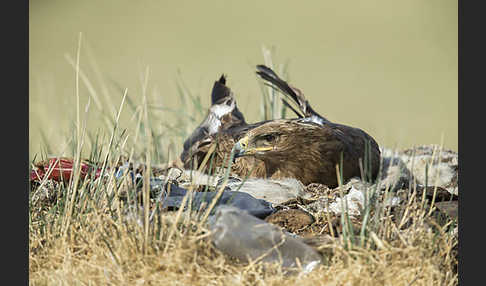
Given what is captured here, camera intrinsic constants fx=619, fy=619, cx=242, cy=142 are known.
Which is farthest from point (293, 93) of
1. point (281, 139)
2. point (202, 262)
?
point (202, 262)

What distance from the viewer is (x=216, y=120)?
14.0ft

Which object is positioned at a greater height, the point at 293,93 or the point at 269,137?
the point at 293,93

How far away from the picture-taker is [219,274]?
2.22 meters

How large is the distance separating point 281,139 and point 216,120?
3.17 feet

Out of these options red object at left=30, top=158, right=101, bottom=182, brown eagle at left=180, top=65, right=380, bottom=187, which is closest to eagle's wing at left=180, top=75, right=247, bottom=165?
brown eagle at left=180, top=65, right=380, bottom=187

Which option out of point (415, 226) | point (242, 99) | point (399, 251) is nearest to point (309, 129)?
point (415, 226)

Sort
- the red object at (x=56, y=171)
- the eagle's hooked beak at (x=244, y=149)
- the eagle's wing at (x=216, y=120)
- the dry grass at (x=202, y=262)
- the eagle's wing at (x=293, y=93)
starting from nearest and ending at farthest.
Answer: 1. the dry grass at (x=202, y=262)
2. the red object at (x=56, y=171)
3. the eagle's hooked beak at (x=244, y=149)
4. the eagle's wing at (x=293, y=93)
5. the eagle's wing at (x=216, y=120)

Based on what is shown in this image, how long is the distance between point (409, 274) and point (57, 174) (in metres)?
1.82

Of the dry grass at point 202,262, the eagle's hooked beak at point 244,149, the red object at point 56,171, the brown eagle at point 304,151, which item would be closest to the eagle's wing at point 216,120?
the brown eagle at point 304,151

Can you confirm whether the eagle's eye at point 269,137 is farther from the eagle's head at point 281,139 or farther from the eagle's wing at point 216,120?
the eagle's wing at point 216,120

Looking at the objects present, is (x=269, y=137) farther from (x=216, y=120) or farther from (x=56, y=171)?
(x=56, y=171)

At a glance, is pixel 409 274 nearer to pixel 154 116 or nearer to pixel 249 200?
pixel 249 200

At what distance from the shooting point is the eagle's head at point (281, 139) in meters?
3.36

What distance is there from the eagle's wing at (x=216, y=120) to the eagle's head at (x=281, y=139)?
57 cm
